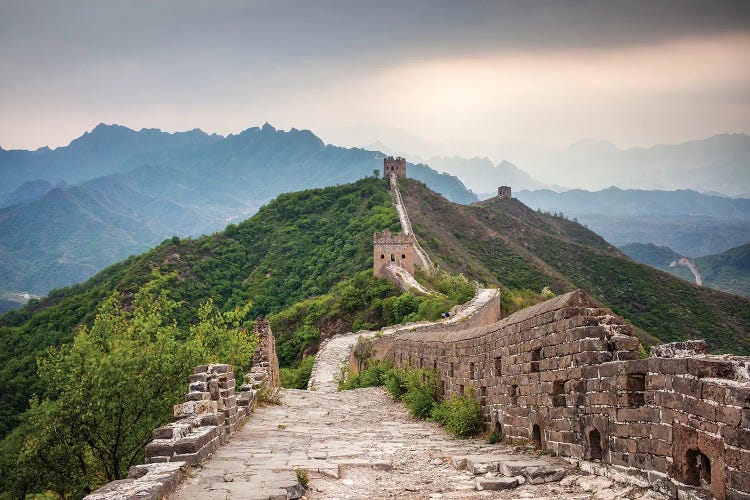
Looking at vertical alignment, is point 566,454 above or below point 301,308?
below

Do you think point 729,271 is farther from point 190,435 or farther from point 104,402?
point 190,435

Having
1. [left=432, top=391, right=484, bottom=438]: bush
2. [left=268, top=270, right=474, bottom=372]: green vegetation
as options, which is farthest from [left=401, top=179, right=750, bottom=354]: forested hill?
[left=432, top=391, right=484, bottom=438]: bush

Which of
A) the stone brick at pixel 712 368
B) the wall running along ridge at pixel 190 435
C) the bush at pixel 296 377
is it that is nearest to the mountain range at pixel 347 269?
the bush at pixel 296 377

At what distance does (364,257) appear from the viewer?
236 feet

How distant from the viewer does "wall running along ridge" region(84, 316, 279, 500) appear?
6.39 meters

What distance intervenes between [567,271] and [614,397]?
92768 millimetres

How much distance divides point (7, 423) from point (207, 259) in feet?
147

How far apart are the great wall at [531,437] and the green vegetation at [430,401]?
26 cm

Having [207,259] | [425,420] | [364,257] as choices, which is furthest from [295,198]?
[425,420]

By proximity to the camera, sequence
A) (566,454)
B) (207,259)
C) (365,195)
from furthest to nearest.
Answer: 1. (365,195)
2. (207,259)
3. (566,454)

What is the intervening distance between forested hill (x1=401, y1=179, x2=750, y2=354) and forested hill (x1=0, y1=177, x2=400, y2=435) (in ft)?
20.8

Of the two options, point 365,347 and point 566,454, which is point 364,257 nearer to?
point 365,347

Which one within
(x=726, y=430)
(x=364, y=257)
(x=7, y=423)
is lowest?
(x=7, y=423)

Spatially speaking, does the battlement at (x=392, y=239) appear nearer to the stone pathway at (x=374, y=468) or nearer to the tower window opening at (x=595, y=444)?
the stone pathway at (x=374, y=468)
